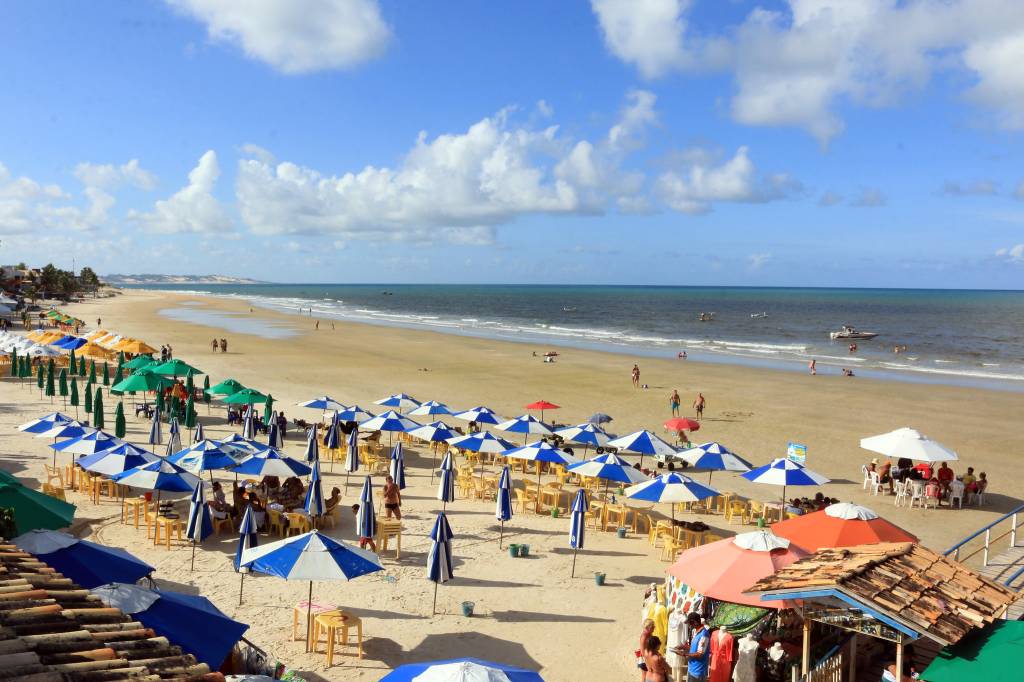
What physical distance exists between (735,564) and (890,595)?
2192mm

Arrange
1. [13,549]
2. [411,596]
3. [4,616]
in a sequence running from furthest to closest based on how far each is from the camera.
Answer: [411,596], [13,549], [4,616]

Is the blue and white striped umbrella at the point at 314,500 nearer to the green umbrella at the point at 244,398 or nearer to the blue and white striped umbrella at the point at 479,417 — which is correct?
the blue and white striped umbrella at the point at 479,417

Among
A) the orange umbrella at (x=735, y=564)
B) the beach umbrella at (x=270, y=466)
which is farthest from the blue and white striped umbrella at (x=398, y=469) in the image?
the orange umbrella at (x=735, y=564)

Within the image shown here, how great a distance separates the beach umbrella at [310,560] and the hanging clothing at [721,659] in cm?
450

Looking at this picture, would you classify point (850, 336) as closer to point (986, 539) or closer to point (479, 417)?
point (479, 417)

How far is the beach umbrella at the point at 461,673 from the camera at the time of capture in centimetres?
630

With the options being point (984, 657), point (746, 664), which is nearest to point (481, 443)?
point (746, 664)

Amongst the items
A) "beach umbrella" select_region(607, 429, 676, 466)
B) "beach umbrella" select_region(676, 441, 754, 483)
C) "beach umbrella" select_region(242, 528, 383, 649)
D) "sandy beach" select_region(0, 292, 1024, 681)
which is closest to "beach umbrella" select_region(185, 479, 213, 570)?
"sandy beach" select_region(0, 292, 1024, 681)

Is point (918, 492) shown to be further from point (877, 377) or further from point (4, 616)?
point (877, 377)

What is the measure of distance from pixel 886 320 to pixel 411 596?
4517 inches

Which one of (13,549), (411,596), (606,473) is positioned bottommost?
(411,596)

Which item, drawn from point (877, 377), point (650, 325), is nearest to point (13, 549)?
point (877, 377)

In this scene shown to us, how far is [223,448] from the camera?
15.2 metres

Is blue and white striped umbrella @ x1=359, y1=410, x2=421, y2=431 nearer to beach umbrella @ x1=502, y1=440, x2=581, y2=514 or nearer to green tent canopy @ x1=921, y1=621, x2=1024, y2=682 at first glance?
beach umbrella @ x1=502, y1=440, x2=581, y2=514
